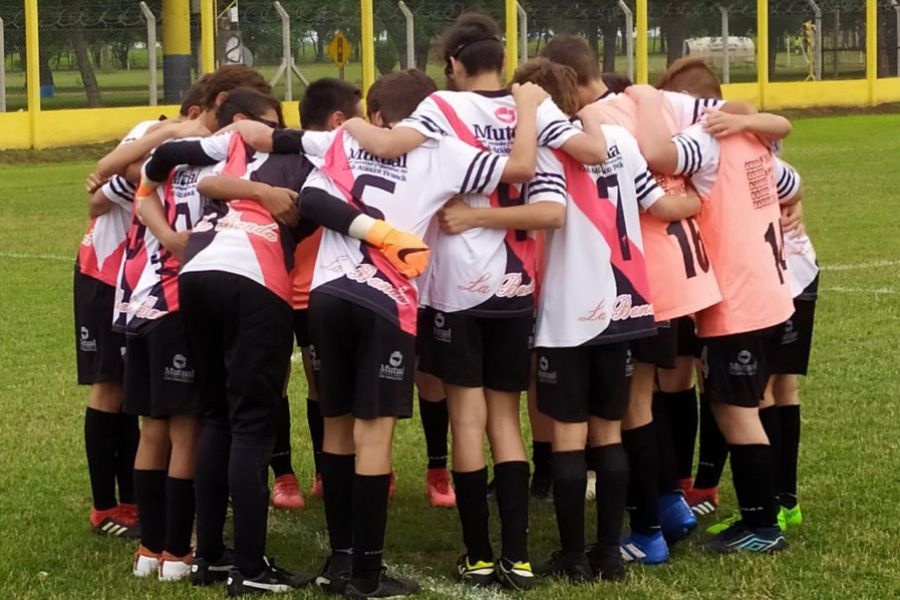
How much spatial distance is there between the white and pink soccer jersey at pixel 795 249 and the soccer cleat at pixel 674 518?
994 millimetres

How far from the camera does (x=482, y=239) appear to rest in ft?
17.0

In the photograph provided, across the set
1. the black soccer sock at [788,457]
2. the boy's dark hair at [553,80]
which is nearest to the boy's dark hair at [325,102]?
the boy's dark hair at [553,80]

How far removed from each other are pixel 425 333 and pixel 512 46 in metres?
33.4

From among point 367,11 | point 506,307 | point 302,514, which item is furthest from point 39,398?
point 367,11

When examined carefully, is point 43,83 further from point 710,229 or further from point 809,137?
point 710,229

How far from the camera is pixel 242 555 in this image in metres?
5.19

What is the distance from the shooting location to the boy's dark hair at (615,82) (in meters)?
6.16

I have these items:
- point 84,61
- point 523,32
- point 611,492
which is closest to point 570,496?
point 611,492

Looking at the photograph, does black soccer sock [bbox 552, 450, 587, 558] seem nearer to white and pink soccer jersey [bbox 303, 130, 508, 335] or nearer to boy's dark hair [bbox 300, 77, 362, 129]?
white and pink soccer jersey [bbox 303, 130, 508, 335]

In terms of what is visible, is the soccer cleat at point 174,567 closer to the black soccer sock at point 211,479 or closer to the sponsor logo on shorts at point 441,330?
the black soccer sock at point 211,479

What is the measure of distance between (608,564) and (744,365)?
0.96m

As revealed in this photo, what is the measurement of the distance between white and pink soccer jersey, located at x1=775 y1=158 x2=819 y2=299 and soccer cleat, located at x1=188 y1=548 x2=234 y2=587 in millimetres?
2562

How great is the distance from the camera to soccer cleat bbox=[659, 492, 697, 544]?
5918mm

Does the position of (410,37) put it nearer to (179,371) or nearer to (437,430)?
(437,430)
